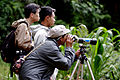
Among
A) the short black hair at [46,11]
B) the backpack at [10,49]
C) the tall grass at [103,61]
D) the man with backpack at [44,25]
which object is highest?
the short black hair at [46,11]

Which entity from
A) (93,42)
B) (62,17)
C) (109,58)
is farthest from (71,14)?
(93,42)

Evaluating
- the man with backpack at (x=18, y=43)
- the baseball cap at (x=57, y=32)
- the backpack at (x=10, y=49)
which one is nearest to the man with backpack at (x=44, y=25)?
the man with backpack at (x=18, y=43)

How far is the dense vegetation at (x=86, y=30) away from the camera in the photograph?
414 cm

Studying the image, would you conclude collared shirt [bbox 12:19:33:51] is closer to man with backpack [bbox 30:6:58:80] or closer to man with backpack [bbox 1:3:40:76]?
man with backpack [bbox 1:3:40:76]

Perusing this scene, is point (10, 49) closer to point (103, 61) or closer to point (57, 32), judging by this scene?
point (57, 32)

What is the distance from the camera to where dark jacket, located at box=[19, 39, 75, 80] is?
2.27 metres

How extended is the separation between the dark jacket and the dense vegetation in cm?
152

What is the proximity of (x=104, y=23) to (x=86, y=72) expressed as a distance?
4.97 metres

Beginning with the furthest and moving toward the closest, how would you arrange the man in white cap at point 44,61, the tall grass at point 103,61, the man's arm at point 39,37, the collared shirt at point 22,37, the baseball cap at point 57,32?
the tall grass at point 103,61 → the man's arm at point 39,37 → the collared shirt at point 22,37 → the baseball cap at point 57,32 → the man in white cap at point 44,61

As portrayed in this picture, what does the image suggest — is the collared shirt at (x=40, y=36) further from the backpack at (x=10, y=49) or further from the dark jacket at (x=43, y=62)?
the dark jacket at (x=43, y=62)

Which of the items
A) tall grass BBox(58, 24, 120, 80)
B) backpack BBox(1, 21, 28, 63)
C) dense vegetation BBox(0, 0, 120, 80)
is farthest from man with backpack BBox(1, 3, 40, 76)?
tall grass BBox(58, 24, 120, 80)

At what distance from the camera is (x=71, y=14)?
778 cm

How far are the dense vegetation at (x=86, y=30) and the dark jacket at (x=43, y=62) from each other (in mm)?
1520

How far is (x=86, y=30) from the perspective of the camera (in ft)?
15.6
